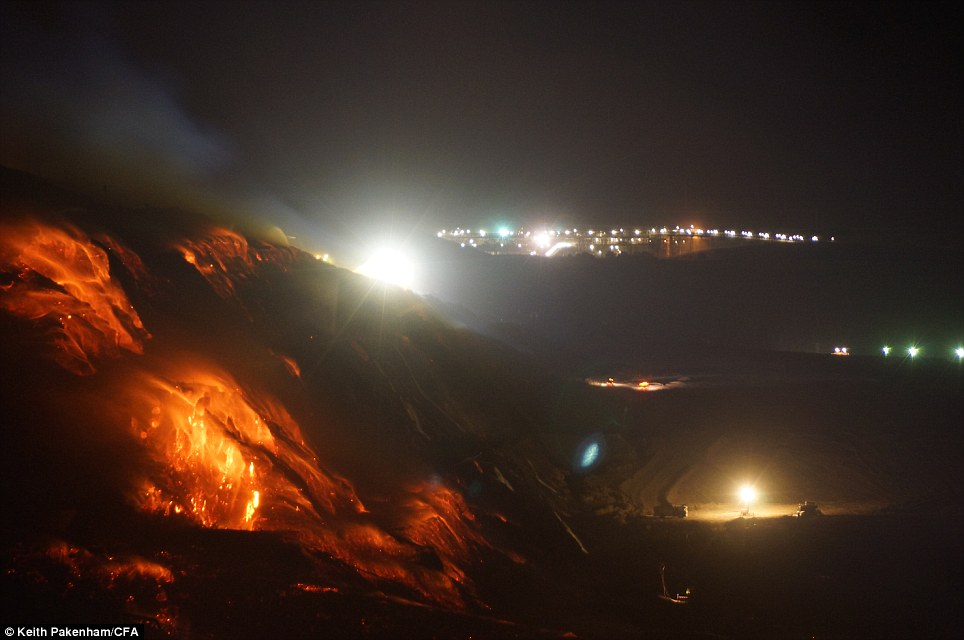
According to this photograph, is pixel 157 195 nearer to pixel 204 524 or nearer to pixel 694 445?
pixel 204 524

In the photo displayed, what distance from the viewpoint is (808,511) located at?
22359mm

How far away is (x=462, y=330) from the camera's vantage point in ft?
114

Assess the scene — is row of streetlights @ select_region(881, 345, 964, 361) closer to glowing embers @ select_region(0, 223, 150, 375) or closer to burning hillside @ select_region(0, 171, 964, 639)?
burning hillside @ select_region(0, 171, 964, 639)

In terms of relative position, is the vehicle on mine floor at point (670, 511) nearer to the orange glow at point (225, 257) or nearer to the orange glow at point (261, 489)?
the orange glow at point (261, 489)

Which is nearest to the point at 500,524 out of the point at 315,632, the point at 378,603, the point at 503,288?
the point at 378,603

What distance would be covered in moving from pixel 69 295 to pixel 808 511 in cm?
2172

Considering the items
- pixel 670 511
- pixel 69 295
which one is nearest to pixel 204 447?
pixel 69 295

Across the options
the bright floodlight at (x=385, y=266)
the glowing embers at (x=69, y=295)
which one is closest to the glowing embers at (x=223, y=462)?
the glowing embers at (x=69, y=295)

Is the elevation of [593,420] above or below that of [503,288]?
below

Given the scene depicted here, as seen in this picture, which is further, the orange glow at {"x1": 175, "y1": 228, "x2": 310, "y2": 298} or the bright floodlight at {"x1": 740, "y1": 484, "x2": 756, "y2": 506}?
the bright floodlight at {"x1": 740, "y1": 484, "x2": 756, "y2": 506}

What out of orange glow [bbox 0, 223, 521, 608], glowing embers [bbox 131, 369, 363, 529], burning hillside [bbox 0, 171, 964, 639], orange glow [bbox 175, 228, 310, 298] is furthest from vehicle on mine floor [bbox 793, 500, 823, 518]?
orange glow [bbox 175, 228, 310, 298]

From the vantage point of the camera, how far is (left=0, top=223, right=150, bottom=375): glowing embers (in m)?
11.6

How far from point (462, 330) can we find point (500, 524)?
17.7 m

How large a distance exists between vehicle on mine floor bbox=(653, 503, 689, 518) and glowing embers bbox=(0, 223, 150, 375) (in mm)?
16448
